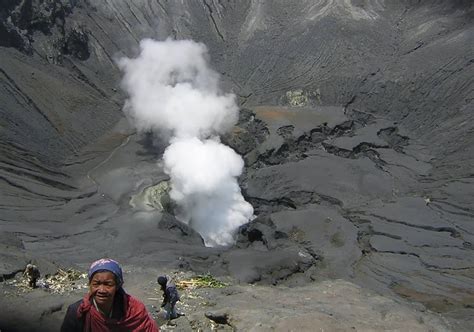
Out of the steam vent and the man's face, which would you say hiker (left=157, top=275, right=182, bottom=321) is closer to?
the steam vent

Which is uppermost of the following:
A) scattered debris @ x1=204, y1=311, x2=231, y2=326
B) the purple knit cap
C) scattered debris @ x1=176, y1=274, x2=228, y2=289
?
scattered debris @ x1=176, y1=274, x2=228, y2=289

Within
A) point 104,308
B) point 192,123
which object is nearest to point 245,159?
point 192,123

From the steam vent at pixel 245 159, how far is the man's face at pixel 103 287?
5.06 meters

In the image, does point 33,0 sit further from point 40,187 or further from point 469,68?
point 469,68

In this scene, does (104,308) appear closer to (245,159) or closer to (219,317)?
(219,317)

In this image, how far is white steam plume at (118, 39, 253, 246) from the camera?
73.3ft

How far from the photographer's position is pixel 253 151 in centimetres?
2641

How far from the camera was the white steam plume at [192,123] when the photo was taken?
2234cm

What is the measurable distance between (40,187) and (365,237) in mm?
11699

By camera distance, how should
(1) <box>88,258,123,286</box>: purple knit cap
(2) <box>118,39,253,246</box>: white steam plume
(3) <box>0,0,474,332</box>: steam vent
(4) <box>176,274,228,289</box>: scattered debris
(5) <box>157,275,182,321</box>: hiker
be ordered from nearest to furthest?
(1) <box>88,258,123,286</box>: purple knit cap
(5) <box>157,275,182,321</box>: hiker
(4) <box>176,274,228,289</box>: scattered debris
(3) <box>0,0,474,332</box>: steam vent
(2) <box>118,39,253,246</box>: white steam plume

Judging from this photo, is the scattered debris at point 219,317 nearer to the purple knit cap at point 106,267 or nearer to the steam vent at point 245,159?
the steam vent at point 245,159

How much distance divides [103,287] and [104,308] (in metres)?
0.14

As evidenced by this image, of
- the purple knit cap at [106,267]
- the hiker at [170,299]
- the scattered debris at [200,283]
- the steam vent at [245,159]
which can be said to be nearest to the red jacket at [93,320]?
the purple knit cap at [106,267]

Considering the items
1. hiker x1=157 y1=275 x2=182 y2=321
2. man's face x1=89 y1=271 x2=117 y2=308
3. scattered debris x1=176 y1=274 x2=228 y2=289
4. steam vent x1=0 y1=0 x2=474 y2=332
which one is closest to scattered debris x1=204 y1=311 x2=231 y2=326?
steam vent x1=0 y1=0 x2=474 y2=332
